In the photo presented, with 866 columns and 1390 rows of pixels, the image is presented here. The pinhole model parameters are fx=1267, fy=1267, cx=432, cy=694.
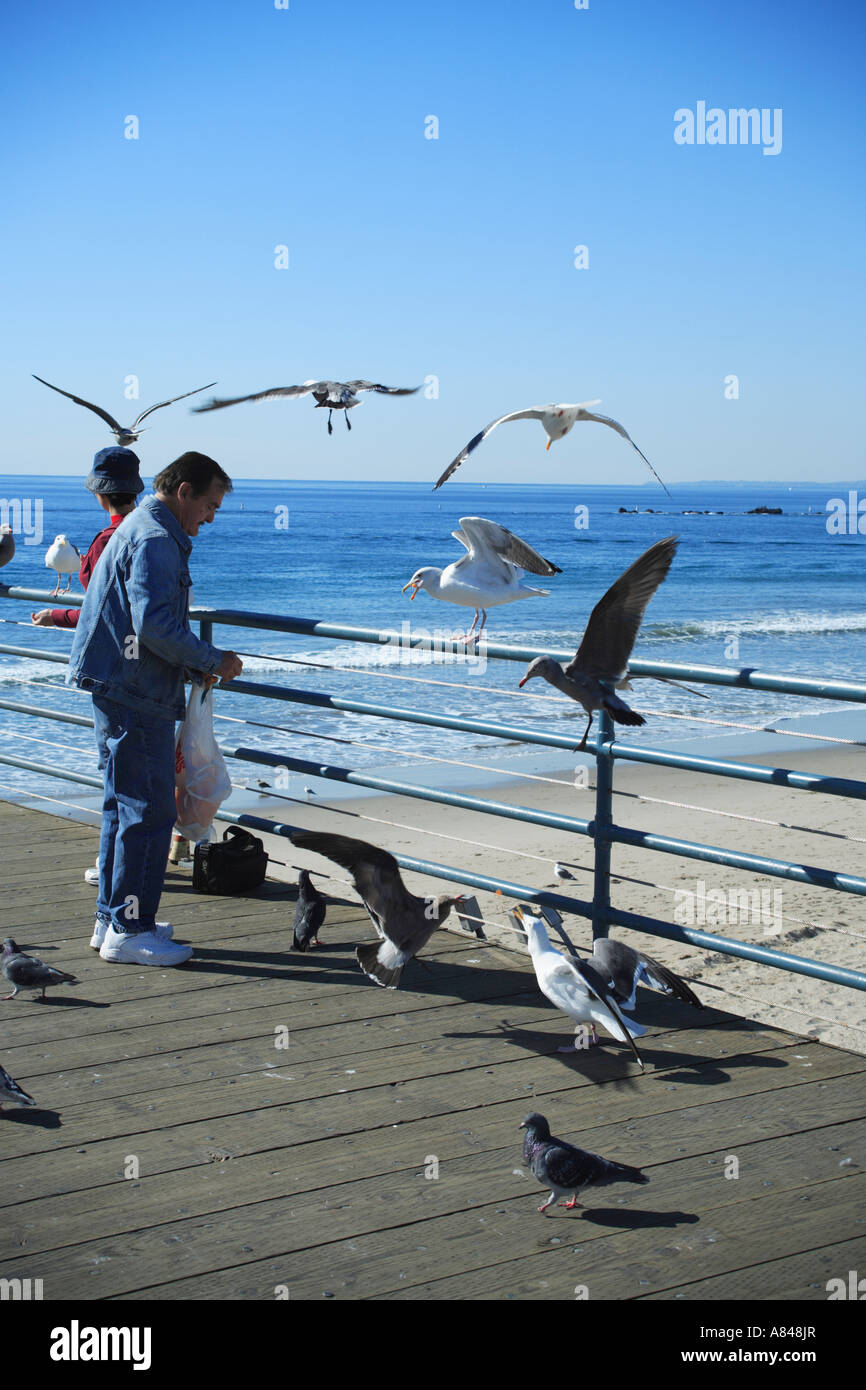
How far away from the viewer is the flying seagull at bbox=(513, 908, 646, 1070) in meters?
→ 3.28

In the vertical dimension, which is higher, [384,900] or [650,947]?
[384,900]

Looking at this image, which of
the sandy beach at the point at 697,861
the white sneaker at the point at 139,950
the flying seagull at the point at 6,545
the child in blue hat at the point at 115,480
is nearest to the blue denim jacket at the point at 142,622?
the child in blue hat at the point at 115,480

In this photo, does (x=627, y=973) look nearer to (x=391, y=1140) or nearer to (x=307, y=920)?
(x=391, y=1140)

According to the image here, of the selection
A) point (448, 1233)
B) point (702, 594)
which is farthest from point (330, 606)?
point (448, 1233)

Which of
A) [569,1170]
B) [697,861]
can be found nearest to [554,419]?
[569,1170]

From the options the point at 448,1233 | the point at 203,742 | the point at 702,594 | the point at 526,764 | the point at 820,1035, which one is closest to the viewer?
the point at 448,1233

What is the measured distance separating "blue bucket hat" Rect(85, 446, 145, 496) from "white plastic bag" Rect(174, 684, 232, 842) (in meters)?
0.77

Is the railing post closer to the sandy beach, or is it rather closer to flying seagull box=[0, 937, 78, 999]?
the sandy beach

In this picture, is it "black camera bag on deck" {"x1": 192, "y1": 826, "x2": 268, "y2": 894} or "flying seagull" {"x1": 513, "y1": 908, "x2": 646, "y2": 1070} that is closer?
"flying seagull" {"x1": 513, "y1": 908, "x2": 646, "y2": 1070}

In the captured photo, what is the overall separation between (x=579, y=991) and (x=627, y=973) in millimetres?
185

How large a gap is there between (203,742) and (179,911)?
0.69 meters

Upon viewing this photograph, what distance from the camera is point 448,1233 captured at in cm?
263

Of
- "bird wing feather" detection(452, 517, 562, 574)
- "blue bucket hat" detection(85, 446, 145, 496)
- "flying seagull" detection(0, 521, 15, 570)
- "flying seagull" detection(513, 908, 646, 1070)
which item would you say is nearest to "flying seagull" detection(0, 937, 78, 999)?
"flying seagull" detection(513, 908, 646, 1070)
